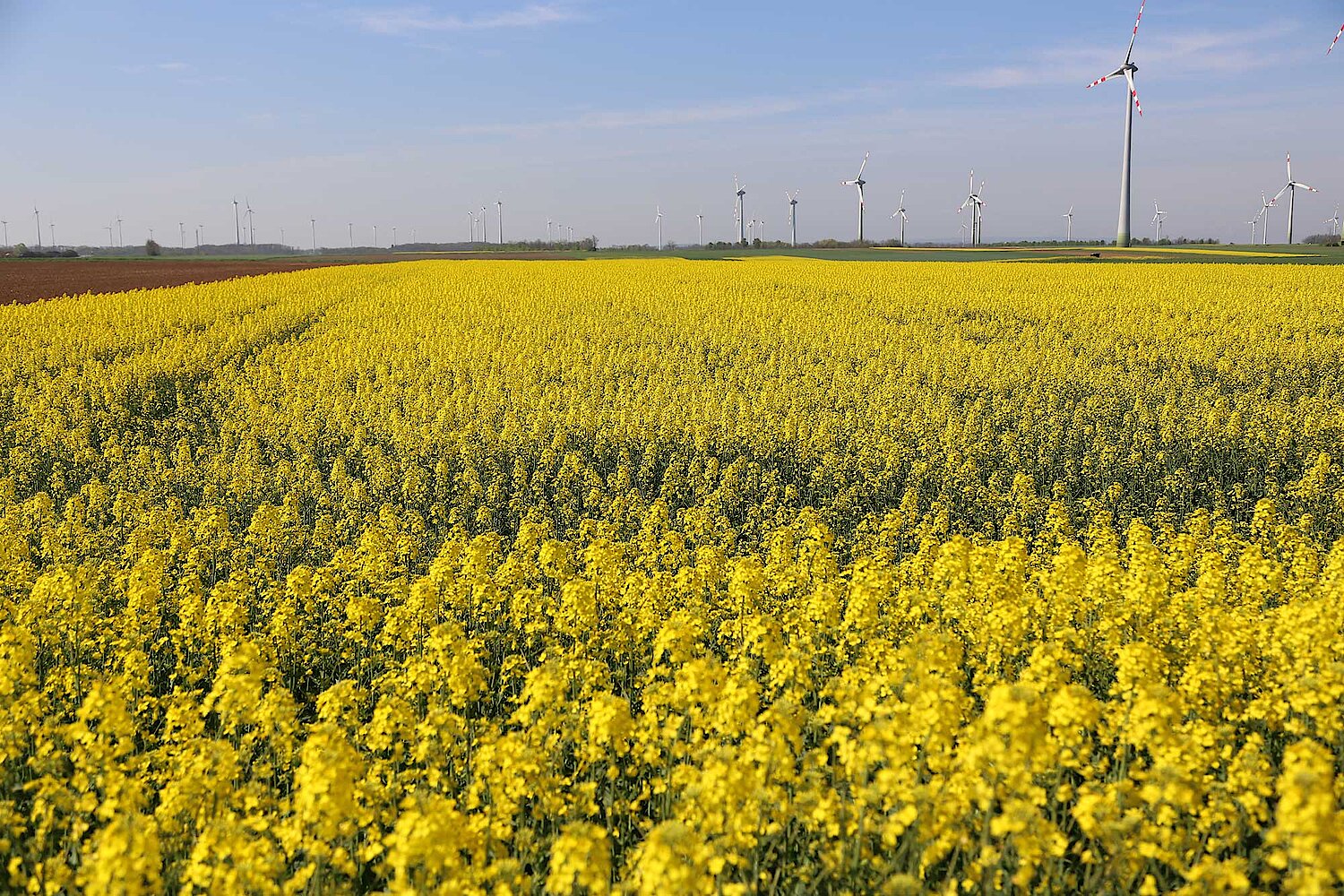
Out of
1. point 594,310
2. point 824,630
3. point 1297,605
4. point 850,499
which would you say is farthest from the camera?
point 594,310

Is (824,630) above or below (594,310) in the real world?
below

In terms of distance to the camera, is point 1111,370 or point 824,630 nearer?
point 824,630

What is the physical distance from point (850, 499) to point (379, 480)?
7933 mm

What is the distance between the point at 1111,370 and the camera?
2302 centimetres

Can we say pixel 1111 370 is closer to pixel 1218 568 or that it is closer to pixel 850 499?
pixel 850 499

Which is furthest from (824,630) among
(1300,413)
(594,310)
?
(594,310)

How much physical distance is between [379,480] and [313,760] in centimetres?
1016

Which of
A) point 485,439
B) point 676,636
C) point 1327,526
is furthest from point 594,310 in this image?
point 676,636

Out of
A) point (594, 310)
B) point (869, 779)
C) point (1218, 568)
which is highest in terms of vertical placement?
point (594, 310)

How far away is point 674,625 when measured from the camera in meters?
6.85

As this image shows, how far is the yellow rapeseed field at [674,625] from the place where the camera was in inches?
191

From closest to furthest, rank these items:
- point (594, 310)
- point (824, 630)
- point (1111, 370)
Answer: point (824, 630) < point (1111, 370) < point (594, 310)

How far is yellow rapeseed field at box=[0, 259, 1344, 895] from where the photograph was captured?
4.84 meters

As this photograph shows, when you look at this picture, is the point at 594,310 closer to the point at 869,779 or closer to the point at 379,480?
the point at 379,480
